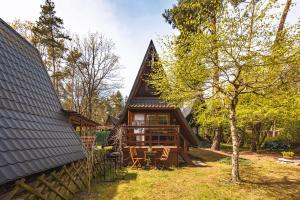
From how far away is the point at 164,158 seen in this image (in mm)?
13258

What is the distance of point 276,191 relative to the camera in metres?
8.59

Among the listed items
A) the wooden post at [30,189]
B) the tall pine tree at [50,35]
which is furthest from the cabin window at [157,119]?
the tall pine tree at [50,35]

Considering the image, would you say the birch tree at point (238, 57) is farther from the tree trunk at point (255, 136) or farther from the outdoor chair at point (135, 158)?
the tree trunk at point (255, 136)

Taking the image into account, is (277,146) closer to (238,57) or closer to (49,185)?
(238,57)

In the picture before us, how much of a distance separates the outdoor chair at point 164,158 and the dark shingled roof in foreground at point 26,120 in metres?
5.78

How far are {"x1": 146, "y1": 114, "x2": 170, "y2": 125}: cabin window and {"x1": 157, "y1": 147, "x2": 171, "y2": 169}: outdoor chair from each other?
2985 mm

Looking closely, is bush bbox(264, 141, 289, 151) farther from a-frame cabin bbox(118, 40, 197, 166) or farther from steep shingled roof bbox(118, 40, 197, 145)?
steep shingled roof bbox(118, 40, 197, 145)

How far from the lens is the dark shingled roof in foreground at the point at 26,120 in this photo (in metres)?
4.84

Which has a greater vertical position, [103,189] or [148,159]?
[148,159]

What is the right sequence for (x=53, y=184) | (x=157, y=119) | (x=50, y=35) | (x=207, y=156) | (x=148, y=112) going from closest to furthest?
(x=53, y=184) → (x=148, y=112) → (x=157, y=119) → (x=207, y=156) → (x=50, y=35)

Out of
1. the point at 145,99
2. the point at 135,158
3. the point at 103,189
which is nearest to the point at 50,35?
the point at 145,99

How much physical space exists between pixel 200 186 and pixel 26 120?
693cm

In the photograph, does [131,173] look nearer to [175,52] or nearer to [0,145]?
[175,52]

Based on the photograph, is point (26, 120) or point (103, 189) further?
point (103, 189)
